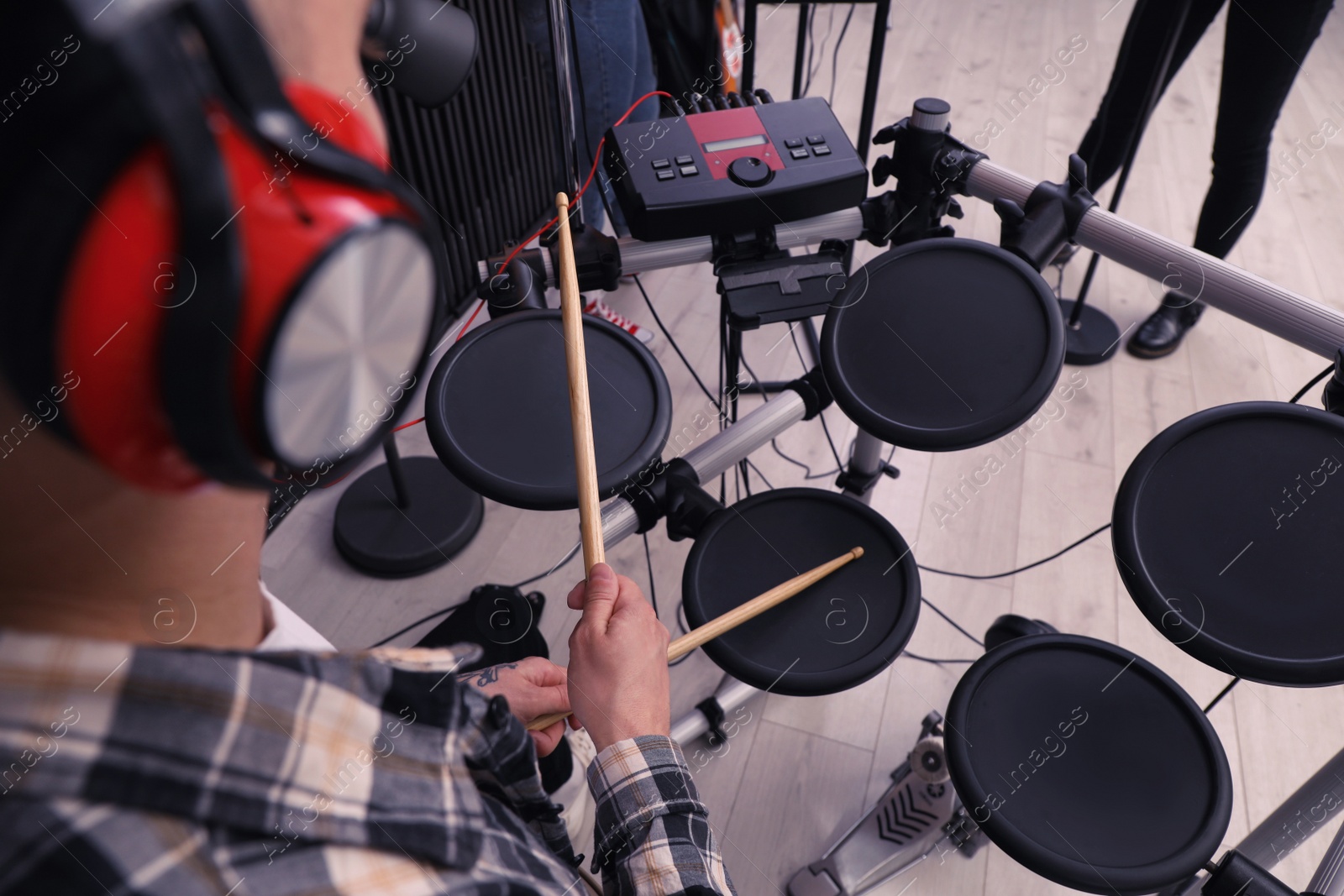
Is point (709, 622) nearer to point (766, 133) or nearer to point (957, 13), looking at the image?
point (766, 133)

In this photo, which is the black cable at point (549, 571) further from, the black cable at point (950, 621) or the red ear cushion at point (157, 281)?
the red ear cushion at point (157, 281)

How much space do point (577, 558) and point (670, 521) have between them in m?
0.80

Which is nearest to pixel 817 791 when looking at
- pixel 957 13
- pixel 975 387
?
pixel 975 387

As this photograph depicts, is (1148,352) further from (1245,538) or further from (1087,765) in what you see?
(1087,765)

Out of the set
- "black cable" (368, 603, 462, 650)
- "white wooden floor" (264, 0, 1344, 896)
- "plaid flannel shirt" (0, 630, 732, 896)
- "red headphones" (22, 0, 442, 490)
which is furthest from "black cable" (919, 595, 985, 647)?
"red headphones" (22, 0, 442, 490)

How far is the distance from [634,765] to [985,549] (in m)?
1.31

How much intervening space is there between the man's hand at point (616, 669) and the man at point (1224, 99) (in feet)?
4.73

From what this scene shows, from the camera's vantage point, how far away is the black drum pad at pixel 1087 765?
28.5 inches

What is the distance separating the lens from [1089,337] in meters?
2.11

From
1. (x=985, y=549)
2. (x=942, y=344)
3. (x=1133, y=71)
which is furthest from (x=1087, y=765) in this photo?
(x=1133, y=71)

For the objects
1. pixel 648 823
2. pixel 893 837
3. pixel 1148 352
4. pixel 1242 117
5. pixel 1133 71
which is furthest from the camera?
pixel 1148 352

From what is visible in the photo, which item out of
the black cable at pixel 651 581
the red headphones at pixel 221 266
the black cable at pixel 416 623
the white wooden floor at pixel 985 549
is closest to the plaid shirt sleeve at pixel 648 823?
the red headphones at pixel 221 266

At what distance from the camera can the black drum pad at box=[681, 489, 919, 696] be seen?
82 centimetres

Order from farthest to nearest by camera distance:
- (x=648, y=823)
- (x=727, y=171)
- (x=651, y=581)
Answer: (x=651, y=581)
(x=727, y=171)
(x=648, y=823)
